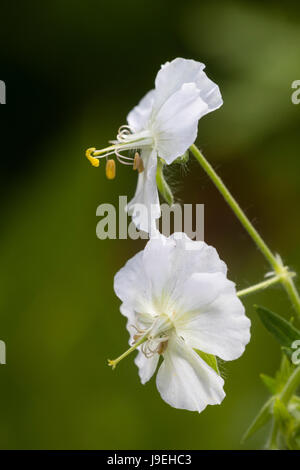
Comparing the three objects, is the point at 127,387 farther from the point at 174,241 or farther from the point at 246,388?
the point at 174,241

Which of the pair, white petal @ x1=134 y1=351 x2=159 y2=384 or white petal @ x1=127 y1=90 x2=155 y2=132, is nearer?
white petal @ x1=134 y1=351 x2=159 y2=384

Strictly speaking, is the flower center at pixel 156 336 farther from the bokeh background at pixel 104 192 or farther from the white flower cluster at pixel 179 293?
the bokeh background at pixel 104 192

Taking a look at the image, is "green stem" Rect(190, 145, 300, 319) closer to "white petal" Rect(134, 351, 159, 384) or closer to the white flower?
the white flower

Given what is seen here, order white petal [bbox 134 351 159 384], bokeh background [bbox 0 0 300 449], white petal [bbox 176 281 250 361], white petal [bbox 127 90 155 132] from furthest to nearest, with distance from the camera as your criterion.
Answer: bokeh background [bbox 0 0 300 449]
white petal [bbox 127 90 155 132]
white petal [bbox 134 351 159 384]
white petal [bbox 176 281 250 361]

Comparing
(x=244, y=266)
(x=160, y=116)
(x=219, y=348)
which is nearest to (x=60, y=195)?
(x=244, y=266)

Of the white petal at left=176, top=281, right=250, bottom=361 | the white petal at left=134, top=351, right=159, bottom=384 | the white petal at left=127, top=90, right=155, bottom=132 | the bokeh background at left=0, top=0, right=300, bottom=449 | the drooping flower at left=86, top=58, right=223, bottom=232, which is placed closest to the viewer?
the white petal at left=176, top=281, right=250, bottom=361

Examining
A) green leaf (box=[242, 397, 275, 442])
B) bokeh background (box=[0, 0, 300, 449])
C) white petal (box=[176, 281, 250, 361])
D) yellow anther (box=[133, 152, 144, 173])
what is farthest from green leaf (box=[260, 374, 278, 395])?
bokeh background (box=[0, 0, 300, 449])

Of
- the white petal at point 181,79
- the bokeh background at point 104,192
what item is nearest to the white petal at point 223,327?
the white petal at point 181,79
